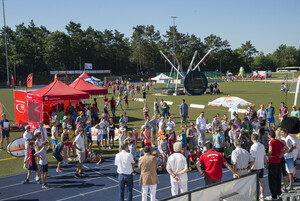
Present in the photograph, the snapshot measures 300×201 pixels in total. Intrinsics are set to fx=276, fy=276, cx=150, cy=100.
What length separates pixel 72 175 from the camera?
32.2 feet

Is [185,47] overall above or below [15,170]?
above

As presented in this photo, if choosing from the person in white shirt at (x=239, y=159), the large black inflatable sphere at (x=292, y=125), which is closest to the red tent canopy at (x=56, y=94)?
the large black inflatable sphere at (x=292, y=125)

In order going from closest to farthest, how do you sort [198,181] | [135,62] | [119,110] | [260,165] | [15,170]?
1. [260,165]
2. [198,181]
3. [15,170]
4. [119,110]
5. [135,62]

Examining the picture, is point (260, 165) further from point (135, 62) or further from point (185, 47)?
point (185, 47)

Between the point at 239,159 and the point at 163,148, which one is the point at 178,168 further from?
the point at 163,148

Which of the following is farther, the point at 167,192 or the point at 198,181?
the point at 198,181

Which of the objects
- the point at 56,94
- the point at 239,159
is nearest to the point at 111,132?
the point at 56,94

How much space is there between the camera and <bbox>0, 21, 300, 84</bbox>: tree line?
80.8 metres

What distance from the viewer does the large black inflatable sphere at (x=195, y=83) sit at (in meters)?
37.1

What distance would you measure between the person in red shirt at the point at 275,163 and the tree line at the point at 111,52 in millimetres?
66210

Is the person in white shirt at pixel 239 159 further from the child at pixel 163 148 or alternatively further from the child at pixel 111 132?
the child at pixel 111 132

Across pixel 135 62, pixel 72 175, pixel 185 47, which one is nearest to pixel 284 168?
pixel 72 175

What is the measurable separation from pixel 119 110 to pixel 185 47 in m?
85.3

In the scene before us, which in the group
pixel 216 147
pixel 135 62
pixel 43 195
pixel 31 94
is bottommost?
pixel 43 195
